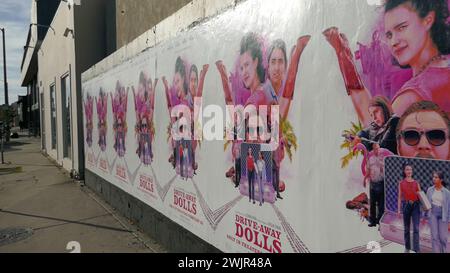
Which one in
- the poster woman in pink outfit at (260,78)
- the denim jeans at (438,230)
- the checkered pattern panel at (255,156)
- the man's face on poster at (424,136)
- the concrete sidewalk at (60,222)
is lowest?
the concrete sidewalk at (60,222)

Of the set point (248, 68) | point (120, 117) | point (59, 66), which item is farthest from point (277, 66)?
point (59, 66)

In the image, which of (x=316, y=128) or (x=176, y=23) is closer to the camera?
(x=316, y=128)

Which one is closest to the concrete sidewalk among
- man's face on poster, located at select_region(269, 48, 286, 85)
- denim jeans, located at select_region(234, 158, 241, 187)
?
denim jeans, located at select_region(234, 158, 241, 187)

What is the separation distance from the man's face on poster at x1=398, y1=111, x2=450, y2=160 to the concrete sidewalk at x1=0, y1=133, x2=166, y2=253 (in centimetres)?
474

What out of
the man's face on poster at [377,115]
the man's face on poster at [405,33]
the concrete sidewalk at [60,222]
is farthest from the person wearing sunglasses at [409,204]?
the concrete sidewalk at [60,222]

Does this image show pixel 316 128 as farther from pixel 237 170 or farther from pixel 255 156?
pixel 237 170

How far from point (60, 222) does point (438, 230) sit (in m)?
7.64

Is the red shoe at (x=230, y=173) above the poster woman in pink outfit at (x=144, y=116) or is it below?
below

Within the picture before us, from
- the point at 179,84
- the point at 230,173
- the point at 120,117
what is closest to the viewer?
the point at 230,173

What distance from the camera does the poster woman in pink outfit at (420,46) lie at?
234 centimetres

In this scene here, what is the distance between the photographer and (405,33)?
8.41 ft

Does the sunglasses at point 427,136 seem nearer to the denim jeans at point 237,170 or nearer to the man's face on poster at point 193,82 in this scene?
the denim jeans at point 237,170

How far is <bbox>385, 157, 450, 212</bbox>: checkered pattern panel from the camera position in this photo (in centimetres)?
244
